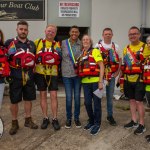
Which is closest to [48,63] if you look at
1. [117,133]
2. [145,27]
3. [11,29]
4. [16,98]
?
[16,98]

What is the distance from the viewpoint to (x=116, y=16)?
881 cm

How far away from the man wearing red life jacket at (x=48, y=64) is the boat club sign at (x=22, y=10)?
10.6 ft

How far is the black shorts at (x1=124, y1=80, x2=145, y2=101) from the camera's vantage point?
17.9 ft

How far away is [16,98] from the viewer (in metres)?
5.54

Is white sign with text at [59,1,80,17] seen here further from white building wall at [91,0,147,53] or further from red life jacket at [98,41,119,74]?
red life jacket at [98,41,119,74]

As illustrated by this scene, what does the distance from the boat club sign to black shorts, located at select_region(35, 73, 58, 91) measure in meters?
3.49

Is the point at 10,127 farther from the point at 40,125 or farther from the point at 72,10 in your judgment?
the point at 72,10

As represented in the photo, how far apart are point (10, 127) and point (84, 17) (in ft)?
14.2

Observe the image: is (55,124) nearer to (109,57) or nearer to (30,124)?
(30,124)

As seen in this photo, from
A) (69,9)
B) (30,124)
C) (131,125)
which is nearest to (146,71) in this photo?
(131,125)

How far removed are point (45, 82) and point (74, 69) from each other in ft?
1.94

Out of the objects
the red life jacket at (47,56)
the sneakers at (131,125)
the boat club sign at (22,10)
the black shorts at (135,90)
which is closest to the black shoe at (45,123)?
the red life jacket at (47,56)

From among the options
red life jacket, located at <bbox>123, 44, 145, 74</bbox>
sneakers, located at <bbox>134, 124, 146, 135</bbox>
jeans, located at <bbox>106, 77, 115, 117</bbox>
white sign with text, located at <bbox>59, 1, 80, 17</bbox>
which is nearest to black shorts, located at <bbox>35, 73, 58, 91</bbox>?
jeans, located at <bbox>106, 77, 115, 117</bbox>

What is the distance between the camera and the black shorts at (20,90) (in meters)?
5.52
